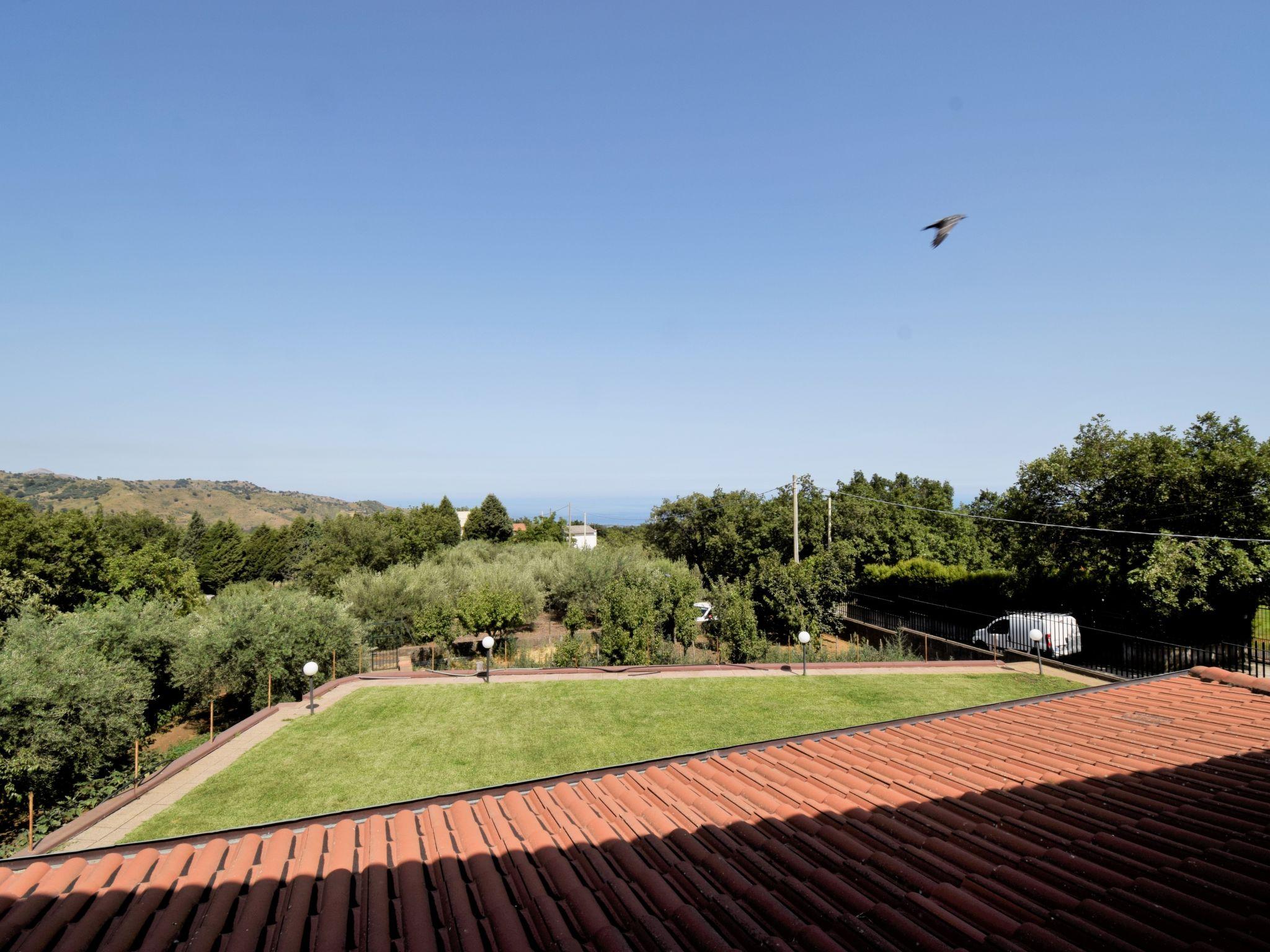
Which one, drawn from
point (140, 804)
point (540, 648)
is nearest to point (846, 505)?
point (540, 648)

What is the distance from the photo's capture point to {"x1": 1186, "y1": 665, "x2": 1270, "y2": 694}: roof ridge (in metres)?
7.17

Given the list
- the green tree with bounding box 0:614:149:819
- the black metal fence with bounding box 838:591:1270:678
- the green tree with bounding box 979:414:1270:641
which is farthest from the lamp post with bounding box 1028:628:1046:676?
the green tree with bounding box 0:614:149:819

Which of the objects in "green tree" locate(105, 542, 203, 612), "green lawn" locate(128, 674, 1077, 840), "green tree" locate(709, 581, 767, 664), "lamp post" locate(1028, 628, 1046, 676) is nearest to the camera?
"green lawn" locate(128, 674, 1077, 840)

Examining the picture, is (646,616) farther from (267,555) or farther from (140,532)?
(140,532)

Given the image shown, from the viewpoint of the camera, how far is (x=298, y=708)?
14570 millimetres

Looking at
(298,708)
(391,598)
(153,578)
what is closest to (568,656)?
(298,708)

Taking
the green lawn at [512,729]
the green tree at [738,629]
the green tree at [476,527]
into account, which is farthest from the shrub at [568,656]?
the green tree at [476,527]

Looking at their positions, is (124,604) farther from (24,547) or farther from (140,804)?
(24,547)

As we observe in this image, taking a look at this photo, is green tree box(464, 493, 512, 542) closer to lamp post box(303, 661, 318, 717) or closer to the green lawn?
the green lawn

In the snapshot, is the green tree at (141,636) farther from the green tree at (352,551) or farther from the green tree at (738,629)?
the green tree at (352,551)

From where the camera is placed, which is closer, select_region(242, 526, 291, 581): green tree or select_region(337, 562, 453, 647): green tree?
select_region(337, 562, 453, 647): green tree

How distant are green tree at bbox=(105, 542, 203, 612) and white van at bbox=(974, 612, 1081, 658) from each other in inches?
1365

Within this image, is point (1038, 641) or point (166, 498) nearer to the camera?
point (1038, 641)

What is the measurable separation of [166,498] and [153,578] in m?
93.1
